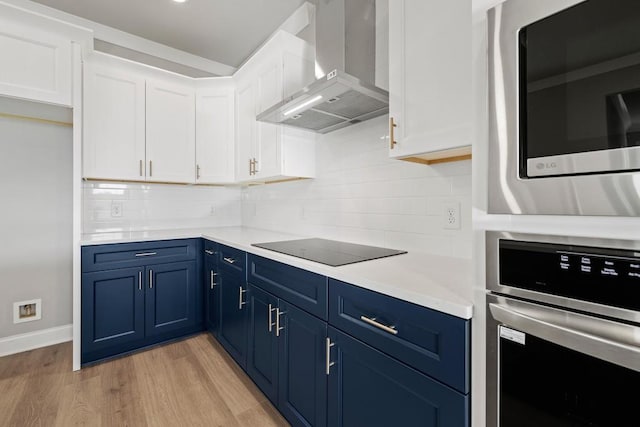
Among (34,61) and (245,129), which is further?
(245,129)

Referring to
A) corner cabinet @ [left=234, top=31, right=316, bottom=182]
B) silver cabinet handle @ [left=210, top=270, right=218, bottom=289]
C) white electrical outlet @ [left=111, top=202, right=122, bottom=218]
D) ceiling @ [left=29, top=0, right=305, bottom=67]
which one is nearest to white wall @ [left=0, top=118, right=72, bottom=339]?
white electrical outlet @ [left=111, top=202, right=122, bottom=218]

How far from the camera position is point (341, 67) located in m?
1.75

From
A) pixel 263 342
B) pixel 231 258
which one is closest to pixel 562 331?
pixel 263 342

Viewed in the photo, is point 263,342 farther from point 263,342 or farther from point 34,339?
point 34,339

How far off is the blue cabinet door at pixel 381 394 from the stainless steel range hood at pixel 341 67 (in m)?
1.14

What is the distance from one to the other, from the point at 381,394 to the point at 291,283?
0.63 metres

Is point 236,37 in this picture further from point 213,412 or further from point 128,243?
point 213,412

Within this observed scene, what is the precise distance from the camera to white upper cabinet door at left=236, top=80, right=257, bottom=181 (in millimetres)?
2557

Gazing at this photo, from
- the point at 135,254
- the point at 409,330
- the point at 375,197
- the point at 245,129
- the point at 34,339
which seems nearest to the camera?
the point at 409,330

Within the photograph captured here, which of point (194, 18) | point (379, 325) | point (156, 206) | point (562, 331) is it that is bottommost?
point (379, 325)

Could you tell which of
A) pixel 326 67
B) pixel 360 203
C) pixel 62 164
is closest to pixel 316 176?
pixel 360 203

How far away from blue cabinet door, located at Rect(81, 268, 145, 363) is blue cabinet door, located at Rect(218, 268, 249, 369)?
66 centimetres

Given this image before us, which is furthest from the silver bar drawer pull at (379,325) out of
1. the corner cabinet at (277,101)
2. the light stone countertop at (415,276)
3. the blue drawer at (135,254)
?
the blue drawer at (135,254)

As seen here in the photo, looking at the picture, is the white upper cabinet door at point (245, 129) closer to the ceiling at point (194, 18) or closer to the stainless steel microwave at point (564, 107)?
the ceiling at point (194, 18)
